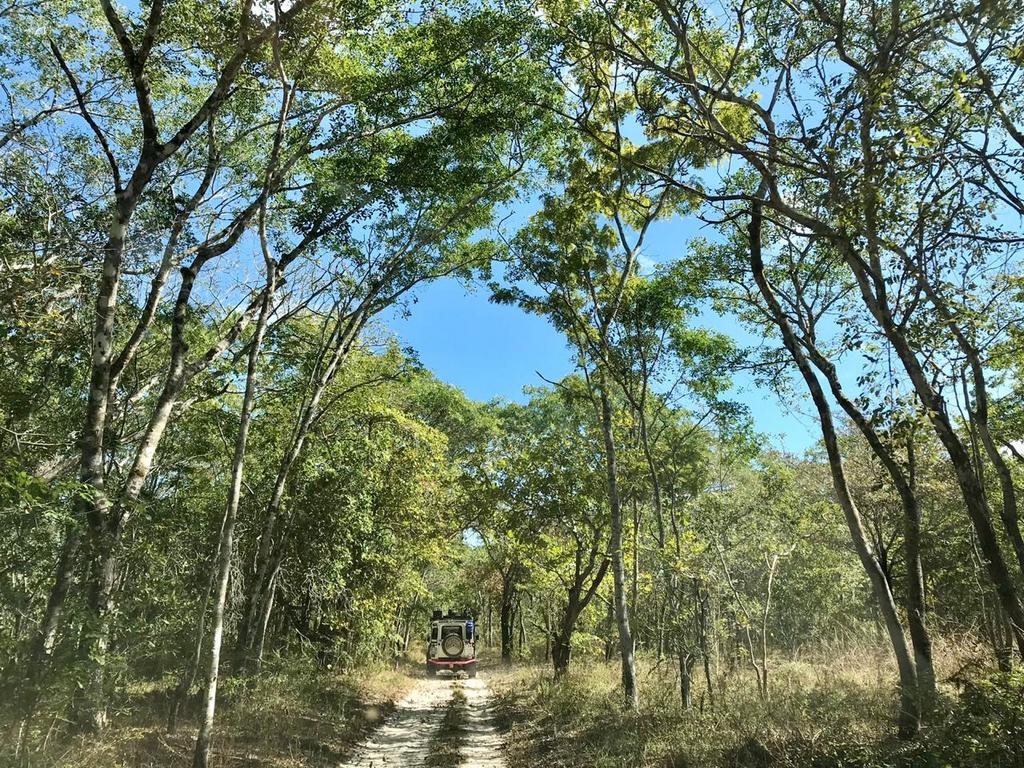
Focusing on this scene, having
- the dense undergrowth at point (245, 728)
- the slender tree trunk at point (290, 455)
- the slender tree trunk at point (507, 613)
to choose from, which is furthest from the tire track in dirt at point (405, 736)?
the slender tree trunk at point (507, 613)

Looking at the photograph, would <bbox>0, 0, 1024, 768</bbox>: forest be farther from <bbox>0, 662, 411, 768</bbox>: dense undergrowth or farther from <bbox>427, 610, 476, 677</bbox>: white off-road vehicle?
<bbox>427, 610, 476, 677</bbox>: white off-road vehicle

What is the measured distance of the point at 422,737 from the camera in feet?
36.3

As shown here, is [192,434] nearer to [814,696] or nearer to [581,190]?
[581,190]

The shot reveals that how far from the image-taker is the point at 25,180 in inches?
304

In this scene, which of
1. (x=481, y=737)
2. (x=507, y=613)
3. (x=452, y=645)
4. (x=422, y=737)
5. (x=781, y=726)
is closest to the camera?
(x=781, y=726)

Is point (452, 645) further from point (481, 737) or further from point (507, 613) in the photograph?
point (481, 737)

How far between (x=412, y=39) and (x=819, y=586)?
21.3 metres

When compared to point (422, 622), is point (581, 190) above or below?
above

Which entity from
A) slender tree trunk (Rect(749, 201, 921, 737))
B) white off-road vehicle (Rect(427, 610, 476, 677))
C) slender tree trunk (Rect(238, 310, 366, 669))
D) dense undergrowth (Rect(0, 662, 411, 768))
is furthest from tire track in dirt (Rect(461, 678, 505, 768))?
white off-road vehicle (Rect(427, 610, 476, 677))

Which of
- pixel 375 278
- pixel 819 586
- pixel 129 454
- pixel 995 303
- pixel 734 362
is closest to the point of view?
pixel 995 303

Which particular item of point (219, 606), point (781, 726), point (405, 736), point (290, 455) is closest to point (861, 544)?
point (781, 726)

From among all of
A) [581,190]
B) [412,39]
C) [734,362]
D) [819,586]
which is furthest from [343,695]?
[819,586]

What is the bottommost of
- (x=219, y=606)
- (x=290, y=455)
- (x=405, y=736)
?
(x=405, y=736)

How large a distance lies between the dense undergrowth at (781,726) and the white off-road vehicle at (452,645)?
11.9 metres
